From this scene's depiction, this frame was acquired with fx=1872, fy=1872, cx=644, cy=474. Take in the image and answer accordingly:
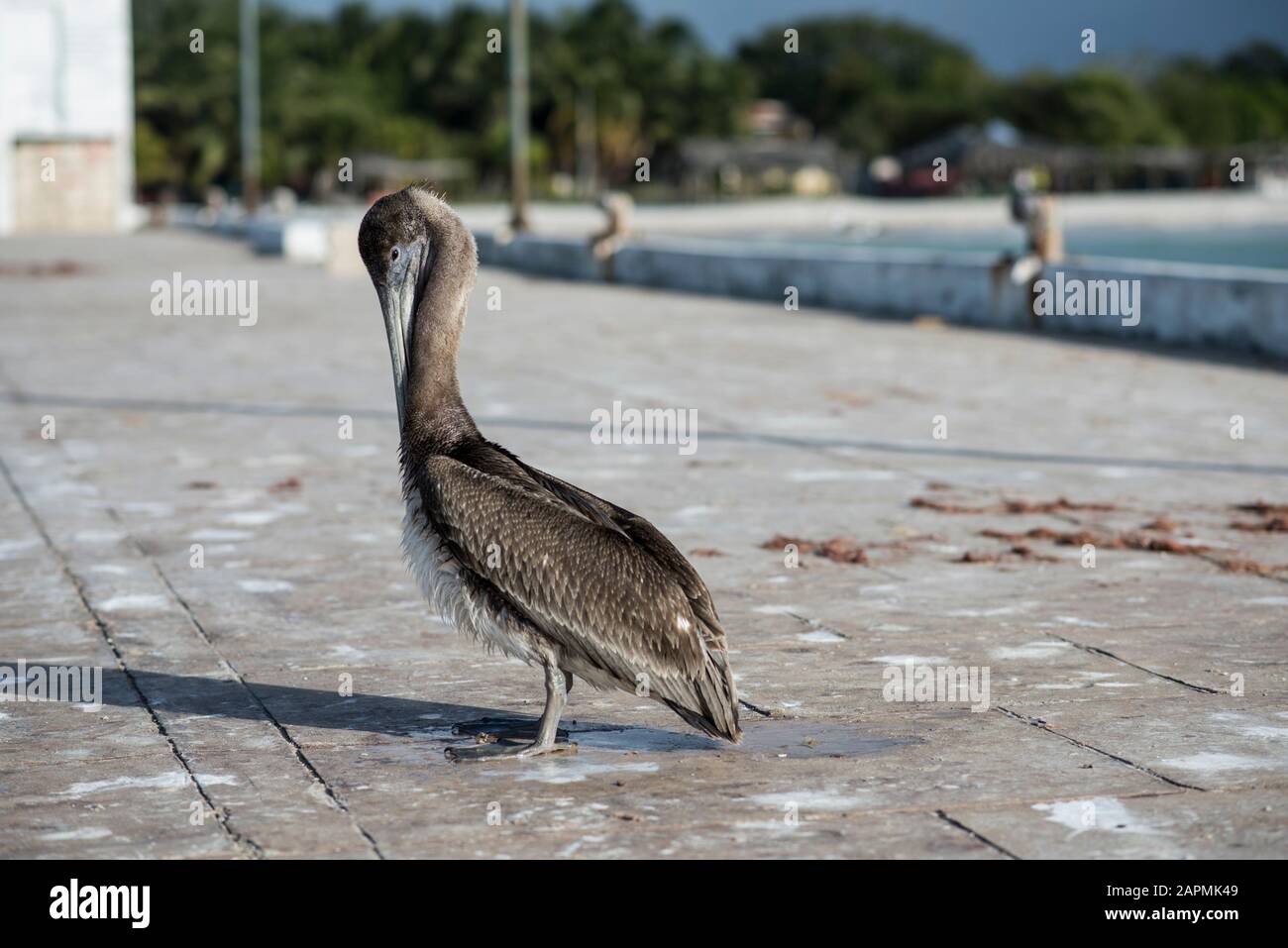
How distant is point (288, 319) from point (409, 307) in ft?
56.1

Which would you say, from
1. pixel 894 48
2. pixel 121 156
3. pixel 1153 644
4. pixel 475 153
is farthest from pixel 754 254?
pixel 894 48

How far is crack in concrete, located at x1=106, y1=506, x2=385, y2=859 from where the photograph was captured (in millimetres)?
4801

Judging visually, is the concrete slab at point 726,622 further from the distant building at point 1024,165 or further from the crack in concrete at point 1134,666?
the distant building at point 1024,165

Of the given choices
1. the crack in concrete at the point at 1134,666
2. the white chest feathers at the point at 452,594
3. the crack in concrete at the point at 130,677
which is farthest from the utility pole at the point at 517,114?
the white chest feathers at the point at 452,594

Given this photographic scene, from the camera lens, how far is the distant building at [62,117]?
59.3m

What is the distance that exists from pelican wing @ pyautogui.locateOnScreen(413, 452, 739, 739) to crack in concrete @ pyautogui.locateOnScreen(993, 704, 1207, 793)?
1051 mm

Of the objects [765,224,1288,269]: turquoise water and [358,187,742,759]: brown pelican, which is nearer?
[358,187,742,759]: brown pelican

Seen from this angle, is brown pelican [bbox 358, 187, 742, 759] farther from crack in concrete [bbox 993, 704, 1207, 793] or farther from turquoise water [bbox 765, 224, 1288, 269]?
turquoise water [bbox 765, 224, 1288, 269]

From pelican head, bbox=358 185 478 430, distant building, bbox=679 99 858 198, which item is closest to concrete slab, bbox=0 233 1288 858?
pelican head, bbox=358 185 478 430

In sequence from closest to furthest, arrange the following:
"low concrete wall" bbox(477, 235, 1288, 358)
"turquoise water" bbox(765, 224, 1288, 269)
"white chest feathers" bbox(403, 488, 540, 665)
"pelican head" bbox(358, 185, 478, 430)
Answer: "white chest feathers" bbox(403, 488, 540, 665) < "pelican head" bbox(358, 185, 478, 430) < "low concrete wall" bbox(477, 235, 1288, 358) < "turquoise water" bbox(765, 224, 1288, 269)

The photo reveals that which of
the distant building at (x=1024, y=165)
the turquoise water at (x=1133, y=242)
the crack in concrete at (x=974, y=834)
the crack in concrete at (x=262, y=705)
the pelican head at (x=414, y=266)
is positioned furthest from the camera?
the distant building at (x=1024, y=165)

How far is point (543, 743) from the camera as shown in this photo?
17.6 feet

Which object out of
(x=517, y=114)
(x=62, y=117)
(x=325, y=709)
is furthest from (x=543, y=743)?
(x=62, y=117)
